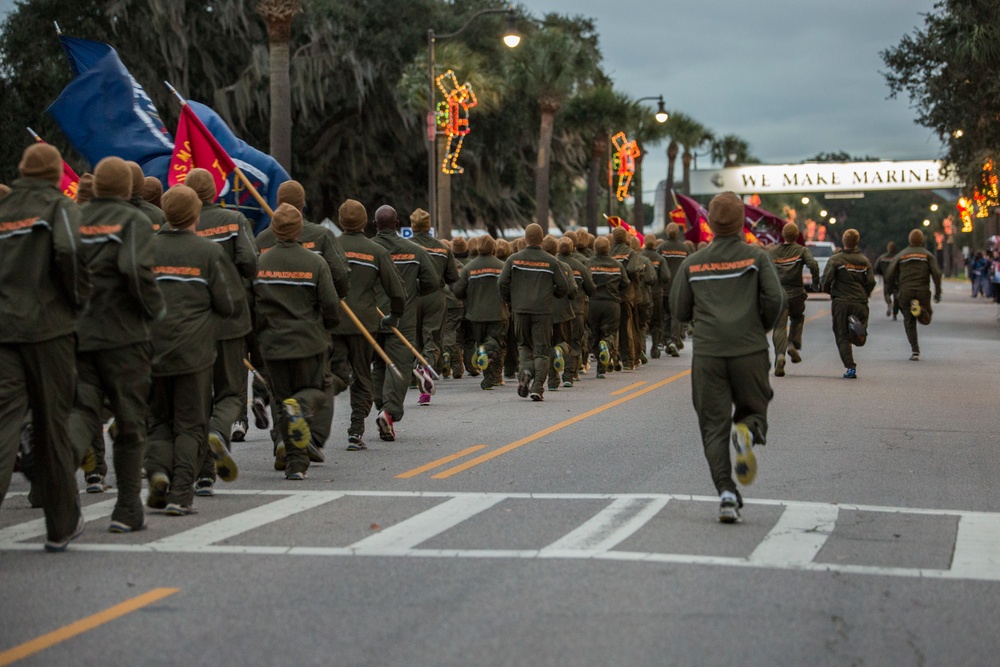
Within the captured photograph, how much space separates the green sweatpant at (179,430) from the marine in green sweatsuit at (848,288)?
12.1 m

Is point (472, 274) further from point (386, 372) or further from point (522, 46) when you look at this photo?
point (522, 46)

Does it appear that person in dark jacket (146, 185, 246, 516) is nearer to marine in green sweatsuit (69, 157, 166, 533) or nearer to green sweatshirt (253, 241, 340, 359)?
marine in green sweatsuit (69, 157, 166, 533)

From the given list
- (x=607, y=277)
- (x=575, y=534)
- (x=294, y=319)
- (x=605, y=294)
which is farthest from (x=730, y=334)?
(x=605, y=294)

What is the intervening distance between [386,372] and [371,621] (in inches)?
270

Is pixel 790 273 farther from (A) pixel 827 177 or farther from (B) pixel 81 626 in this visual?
(A) pixel 827 177

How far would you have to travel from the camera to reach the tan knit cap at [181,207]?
866 centimetres

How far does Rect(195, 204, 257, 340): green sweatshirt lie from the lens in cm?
954

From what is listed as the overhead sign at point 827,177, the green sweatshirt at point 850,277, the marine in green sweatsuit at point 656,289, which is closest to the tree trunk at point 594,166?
the marine in green sweatsuit at point 656,289

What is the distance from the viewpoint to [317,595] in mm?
6297

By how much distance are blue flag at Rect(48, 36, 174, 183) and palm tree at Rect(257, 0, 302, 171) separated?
32.3ft

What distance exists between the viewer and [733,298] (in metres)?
8.66

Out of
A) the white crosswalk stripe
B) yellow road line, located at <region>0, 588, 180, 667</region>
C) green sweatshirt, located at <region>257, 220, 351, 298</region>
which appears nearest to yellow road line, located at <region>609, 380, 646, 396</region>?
green sweatshirt, located at <region>257, 220, 351, 298</region>

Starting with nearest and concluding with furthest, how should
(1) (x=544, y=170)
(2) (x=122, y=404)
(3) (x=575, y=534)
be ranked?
1. (3) (x=575, y=534)
2. (2) (x=122, y=404)
3. (1) (x=544, y=170)

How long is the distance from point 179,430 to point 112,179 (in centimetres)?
167
